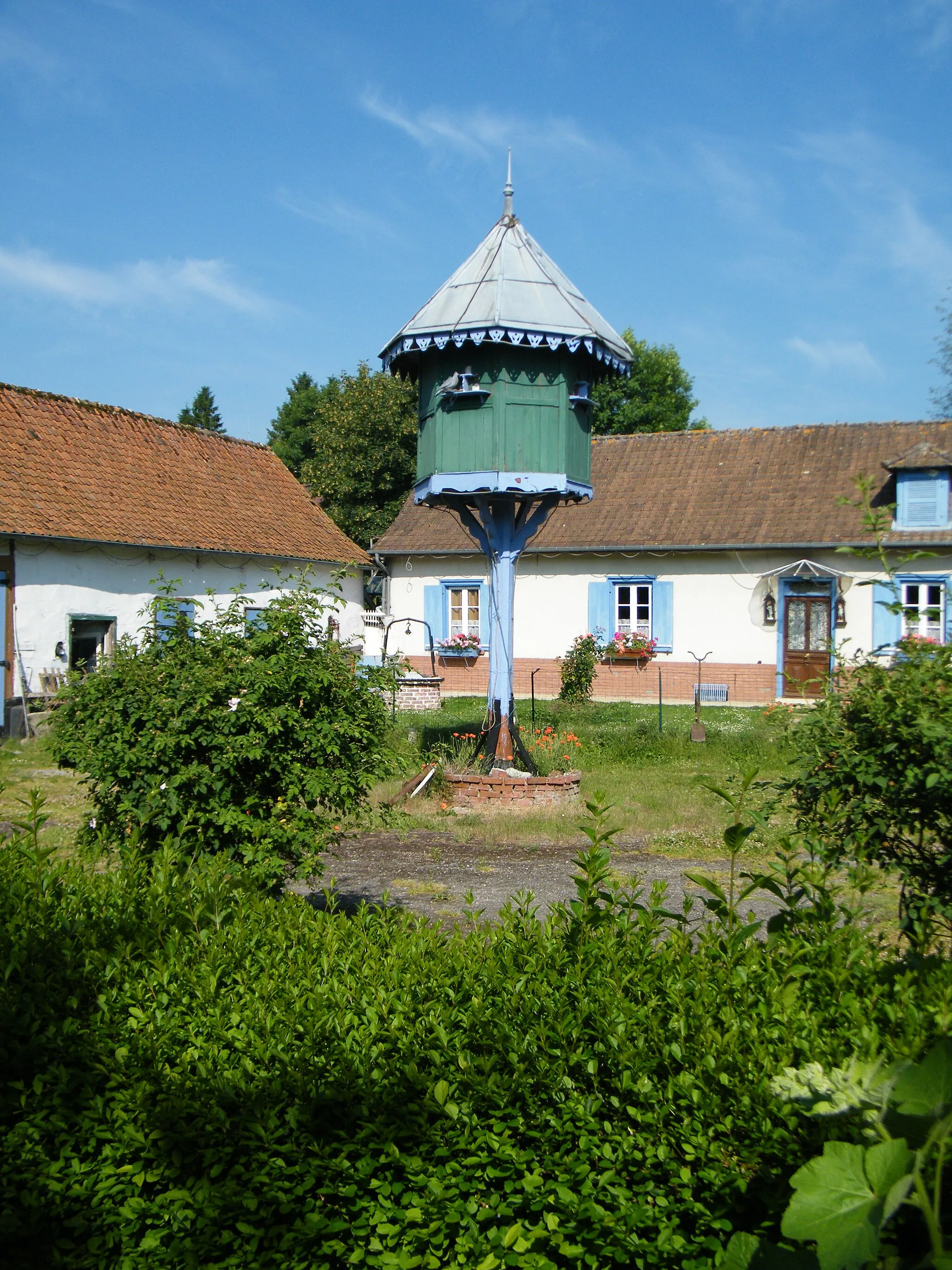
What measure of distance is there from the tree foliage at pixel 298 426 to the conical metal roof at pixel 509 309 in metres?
34.5

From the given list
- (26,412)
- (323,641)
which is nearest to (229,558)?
(26,412)

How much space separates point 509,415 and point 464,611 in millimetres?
13784

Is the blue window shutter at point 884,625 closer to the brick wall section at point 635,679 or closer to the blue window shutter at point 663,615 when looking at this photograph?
the brick wall section at point 635,679

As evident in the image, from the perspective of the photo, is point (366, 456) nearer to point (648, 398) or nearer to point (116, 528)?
point (648, 398)

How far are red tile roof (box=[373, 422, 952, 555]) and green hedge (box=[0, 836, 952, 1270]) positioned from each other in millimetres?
18397

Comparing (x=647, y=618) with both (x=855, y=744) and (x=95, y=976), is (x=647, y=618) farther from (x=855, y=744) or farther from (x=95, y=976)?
(x=95, y=976)

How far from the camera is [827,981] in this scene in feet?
9.23

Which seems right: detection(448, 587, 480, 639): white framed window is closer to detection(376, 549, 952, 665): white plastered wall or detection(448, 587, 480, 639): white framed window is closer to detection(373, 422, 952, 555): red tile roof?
detection(376, 549, 952, 665): white plastered wall

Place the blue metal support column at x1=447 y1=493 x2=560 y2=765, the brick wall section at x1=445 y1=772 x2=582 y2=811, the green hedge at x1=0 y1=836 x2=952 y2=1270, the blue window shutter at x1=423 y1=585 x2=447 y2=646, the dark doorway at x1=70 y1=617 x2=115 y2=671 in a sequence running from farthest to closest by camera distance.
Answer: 1. the blue window shutter at x1=423 y1=585 x2=447 y2=646
2. the dark doorway at x1=70 y1=617 x2=115 y2=671
3. the blue metal support column at x1=447 y1=493 x2=560 y2=765
4. the brick wall section at x1=445 y1=772 x2=582 y2=811
5. the green hedge at x1=0 y1=836 x2=952 y2=1270

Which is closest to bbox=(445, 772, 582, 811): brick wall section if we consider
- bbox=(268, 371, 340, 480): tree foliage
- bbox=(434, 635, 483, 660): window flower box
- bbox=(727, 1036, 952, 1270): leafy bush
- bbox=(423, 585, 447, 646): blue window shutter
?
bbox=(727, 1036, 952, 1270): leafy bush

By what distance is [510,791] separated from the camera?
1050 cm

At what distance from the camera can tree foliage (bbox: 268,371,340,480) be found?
159ft

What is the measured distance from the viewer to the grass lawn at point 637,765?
30.9 feet

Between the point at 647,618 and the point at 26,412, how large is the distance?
13468mm
